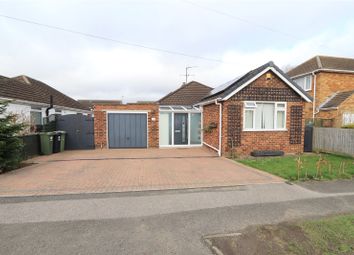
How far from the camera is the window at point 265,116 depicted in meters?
11.0

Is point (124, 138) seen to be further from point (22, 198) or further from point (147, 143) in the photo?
point (22, 198)

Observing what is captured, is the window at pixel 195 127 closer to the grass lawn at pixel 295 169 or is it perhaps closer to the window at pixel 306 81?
the grass lawn at pixel 295 169

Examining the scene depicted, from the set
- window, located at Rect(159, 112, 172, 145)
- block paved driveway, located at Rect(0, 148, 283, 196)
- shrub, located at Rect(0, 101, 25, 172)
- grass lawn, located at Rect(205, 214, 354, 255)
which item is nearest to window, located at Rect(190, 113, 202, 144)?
window, located at Rect(159, 112, 172, 145)

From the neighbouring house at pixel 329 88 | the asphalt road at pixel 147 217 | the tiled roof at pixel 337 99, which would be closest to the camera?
the asphalt road at pixel 147 217

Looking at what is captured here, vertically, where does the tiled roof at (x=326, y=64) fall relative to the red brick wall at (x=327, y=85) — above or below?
above

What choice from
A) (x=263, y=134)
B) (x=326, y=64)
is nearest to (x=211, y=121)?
(x=263, y=134)

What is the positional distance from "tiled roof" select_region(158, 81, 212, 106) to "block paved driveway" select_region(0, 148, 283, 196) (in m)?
8.44

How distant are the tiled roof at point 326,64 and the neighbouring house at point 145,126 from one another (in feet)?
47.0

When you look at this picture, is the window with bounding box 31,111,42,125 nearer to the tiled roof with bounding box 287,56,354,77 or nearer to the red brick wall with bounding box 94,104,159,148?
the red brick wall with bounding box 94,104,159,148

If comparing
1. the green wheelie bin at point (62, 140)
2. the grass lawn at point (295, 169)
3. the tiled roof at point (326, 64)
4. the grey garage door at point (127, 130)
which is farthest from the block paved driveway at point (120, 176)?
the tiled roof at point (326, 64)

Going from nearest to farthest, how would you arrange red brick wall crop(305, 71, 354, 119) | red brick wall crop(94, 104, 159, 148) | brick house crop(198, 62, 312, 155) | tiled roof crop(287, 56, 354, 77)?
brick house crop(198, 62, 312, 155), red brick wall crop(94, 104, 159, 148), red brick wall crop(305, 71, 354, 119), tiled roof crop(287, 56, 354, 77)

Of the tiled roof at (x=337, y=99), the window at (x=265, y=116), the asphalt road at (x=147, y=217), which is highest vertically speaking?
the tiled roof at (x=337, y=99)

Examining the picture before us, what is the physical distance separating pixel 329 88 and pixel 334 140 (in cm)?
1093

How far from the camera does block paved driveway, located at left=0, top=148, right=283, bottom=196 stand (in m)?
5.75
